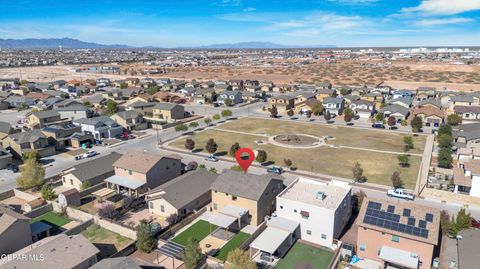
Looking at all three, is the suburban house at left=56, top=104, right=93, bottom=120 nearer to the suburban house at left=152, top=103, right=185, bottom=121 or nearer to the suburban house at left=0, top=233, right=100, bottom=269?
the suburban house at left=152, top=103, right=185, bottom=121

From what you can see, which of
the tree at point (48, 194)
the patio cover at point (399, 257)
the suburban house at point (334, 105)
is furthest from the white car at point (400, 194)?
the suburban house at point (334, 105)

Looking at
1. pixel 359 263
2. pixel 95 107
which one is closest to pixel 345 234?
pixel 359 263

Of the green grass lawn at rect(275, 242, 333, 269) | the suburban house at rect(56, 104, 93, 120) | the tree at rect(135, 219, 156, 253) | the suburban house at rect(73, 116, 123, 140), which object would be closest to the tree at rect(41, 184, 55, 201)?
the tree at rect(135, 219, 156, 253)

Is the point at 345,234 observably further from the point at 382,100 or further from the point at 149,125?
the point at 382,100

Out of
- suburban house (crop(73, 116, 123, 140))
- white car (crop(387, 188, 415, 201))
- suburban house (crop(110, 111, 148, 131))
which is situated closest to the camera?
white car (crop(387, 188, 415, 201))

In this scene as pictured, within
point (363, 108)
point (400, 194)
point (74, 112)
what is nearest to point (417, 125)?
point (363, 108)

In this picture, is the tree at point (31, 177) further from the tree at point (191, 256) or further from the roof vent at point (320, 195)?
the roof vent at point (320, 195)

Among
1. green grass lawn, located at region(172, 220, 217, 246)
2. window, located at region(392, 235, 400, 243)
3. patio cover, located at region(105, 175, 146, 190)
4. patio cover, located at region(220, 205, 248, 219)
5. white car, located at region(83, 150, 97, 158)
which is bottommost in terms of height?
green grass lawn, located at region(172, 220, 217, 246)
